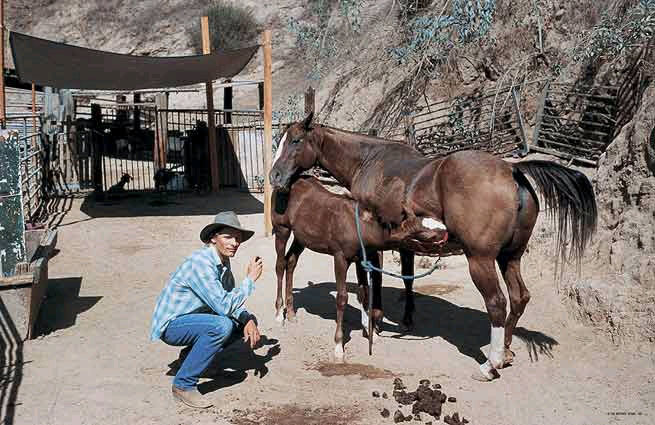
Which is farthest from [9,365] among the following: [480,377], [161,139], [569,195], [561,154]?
[161,139]

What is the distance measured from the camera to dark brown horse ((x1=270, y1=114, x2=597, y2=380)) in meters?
5.61

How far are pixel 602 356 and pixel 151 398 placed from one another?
12.4 ft

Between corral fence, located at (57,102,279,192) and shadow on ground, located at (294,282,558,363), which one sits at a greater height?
corral fence, located at (57,102,279,192)

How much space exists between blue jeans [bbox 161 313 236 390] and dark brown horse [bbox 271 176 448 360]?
1366mm

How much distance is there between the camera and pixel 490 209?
5586mm

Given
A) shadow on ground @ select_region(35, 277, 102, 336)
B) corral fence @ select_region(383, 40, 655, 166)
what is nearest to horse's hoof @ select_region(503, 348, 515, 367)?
shadow on ground @ select_region(35, 277, 102, 336)

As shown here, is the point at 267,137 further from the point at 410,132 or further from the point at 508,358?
the point at 508,358

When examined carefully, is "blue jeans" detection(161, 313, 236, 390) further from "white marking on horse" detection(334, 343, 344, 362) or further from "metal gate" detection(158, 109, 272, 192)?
"metal gate" detection(158, 109, 272, 192)

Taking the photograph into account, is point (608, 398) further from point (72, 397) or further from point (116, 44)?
point (116, 44)

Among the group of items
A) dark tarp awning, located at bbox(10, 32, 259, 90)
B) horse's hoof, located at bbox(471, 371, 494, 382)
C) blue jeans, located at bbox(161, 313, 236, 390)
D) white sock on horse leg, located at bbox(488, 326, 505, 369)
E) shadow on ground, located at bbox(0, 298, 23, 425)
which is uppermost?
dark tarp awning, located at bbox(10, 32, 259, 90)

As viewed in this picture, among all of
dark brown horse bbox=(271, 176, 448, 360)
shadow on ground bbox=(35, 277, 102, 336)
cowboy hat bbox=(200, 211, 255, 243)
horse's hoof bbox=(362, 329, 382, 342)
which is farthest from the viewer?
shadow on ground bbox=(35, 277, 102, 336)

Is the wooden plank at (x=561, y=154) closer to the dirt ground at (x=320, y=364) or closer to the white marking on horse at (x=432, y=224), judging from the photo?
the dirt ground at (x=320, y=364)

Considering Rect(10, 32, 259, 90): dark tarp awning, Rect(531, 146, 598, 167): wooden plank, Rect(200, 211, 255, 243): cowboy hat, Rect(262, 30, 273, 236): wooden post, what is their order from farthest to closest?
Rect(262, 30, 273, 236): wooden post, Rect(10, 32, 259, 90): dark tarp awning, Rect(531, 146, 598, 167): wooden plank, Rect(200, 211, 255, 243): cowboy hat

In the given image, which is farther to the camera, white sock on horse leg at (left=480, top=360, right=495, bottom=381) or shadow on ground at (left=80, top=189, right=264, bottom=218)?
shadow on ground at (left=80, top=189, right=264, bottom=218)
